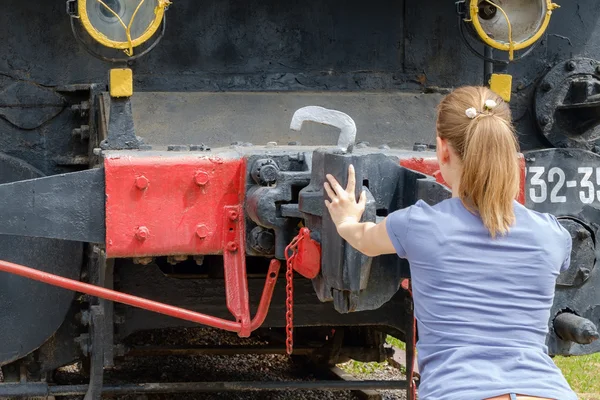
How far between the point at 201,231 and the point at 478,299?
Answer: 100cm

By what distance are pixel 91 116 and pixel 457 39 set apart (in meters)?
1.40

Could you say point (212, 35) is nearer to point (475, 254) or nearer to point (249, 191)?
point (249, 191)

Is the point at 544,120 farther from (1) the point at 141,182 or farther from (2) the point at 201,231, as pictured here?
(1) the point at 141,182

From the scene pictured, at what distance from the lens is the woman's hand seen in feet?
8.09

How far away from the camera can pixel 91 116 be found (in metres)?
3.47

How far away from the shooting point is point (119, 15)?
3.11m

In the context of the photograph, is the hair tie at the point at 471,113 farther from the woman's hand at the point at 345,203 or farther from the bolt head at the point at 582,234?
the bolt head at the point at 582,234

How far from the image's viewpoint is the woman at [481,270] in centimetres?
207

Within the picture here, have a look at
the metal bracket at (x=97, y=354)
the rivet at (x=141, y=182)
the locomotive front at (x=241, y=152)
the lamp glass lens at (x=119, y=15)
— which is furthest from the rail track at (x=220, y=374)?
the lamp glass lens at (x=119, y=15)

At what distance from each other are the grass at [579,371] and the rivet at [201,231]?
251cm

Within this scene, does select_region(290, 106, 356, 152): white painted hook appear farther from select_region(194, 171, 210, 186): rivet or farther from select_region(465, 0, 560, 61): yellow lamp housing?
select_region(465, 0, 560, 61): yellow lamp housing

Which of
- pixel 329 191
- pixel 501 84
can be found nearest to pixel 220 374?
pixel 501 84

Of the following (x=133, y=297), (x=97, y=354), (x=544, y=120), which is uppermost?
(x=544, y=120)

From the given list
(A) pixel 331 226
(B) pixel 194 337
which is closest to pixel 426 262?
(A) pixel 331 226
